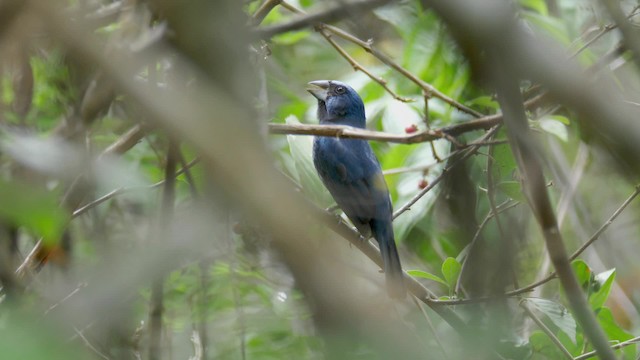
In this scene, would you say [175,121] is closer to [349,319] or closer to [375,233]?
[349,319]

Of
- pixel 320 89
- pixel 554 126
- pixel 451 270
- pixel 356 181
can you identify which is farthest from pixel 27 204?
pixel 320 89

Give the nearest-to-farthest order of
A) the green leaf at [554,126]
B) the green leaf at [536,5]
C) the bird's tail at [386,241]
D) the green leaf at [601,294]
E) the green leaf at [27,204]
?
the green leaf at [27,204], the green leaf at [601,294], the green leaf at [554,126], the bird's tail at [386,241], the green leaf at [536,5]

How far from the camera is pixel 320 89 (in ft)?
17.5

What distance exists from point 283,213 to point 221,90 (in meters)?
0.16

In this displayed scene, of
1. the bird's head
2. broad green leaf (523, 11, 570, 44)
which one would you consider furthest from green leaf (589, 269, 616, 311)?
the bird's head

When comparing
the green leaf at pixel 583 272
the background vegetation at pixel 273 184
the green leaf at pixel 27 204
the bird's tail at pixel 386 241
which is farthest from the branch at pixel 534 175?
the bird's tail at pixel 386 241

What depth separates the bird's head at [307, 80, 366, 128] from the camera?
5.33 meters

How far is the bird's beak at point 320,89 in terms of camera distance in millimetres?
5282

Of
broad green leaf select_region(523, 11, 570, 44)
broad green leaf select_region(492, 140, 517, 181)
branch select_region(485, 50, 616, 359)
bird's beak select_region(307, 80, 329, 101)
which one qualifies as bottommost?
bird's beak select_region(307, 80, 329, 101)

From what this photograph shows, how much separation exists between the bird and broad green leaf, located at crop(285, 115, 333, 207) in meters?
0.35

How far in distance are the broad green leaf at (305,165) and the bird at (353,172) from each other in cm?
35

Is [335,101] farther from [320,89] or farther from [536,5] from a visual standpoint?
[536,5]

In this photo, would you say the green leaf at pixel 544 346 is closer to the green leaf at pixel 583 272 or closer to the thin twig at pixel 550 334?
the thin twig at pixel 550 334

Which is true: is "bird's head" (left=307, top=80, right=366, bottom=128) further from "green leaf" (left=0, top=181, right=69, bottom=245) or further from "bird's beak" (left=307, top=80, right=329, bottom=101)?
"green leaf" (left=0, top=181, right=69, bottom=245)
